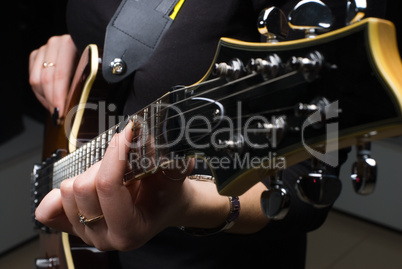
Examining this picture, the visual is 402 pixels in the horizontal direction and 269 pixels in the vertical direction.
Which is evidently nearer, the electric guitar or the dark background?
the electric guitar

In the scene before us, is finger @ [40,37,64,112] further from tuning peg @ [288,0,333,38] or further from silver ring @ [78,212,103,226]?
tuning peg @ [288,0,333,38]

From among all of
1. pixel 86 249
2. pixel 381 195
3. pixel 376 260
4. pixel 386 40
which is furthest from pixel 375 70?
pixel 381 195

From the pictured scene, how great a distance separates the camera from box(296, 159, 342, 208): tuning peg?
428 millimetres

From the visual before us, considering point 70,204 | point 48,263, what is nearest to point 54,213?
point 70,204

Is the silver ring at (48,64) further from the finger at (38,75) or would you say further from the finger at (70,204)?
the finger at (70,204)

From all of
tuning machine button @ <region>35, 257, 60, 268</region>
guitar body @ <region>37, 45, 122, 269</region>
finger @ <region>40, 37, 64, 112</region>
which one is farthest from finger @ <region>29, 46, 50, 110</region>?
tuning machine button @ <region>35, 257, 60, 268</region>

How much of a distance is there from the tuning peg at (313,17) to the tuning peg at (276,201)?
0.13 meters

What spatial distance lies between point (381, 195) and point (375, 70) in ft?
6.40

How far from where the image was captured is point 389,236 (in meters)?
2.17

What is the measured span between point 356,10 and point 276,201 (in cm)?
17

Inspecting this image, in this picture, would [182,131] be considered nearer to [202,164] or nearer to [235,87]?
[235,87]

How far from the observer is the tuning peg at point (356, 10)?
0.41m

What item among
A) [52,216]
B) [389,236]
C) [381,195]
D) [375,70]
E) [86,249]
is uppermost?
[375,70]

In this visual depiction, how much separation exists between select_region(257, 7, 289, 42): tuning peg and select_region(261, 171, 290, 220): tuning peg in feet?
0.42
